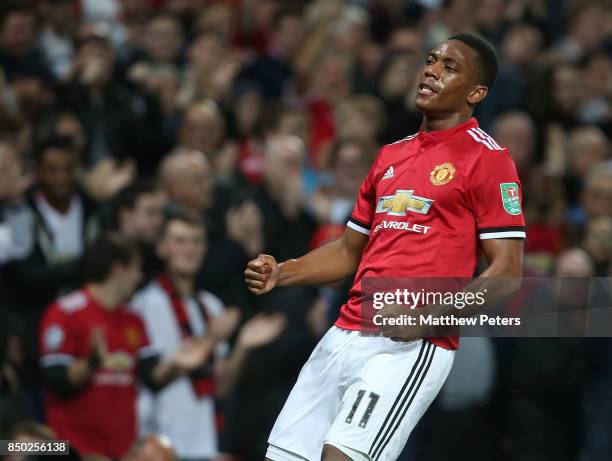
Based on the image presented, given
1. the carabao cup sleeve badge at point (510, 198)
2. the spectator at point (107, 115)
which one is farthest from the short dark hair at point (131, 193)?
the carabao cup sleeve badge at point (510, 198)

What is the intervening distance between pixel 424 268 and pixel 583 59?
8.40m

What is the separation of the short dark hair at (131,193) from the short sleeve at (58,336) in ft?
3.75

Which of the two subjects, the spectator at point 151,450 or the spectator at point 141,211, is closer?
the spectator at point 151,450

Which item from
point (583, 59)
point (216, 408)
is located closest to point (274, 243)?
point (216, 408)

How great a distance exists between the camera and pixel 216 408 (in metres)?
8.39

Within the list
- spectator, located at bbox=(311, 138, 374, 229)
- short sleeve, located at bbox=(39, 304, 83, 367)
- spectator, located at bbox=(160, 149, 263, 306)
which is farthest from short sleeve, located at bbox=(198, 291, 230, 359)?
spectator, located at bbox=(311, 138, 374, 229)

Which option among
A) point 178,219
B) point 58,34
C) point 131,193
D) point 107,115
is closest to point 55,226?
point 131,193

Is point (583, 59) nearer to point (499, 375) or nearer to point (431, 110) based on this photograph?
point (499, 375)

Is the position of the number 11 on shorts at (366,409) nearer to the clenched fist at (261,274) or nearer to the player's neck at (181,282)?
the clenched fist at (261,274)

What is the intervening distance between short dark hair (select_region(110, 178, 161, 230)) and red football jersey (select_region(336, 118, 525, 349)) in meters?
3.85

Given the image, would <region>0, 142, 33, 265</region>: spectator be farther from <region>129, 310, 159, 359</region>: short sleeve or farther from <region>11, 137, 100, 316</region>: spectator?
<region>129, 310, 159, 359</region>: short sleeve

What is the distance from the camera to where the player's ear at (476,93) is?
498cm

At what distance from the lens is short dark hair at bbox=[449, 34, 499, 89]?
4.97 meters

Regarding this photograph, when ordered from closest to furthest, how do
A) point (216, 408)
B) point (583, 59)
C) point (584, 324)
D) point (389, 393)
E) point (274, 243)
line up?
point (389, 393) < point (584, 324) < point (216, 408) < point (274, 243) < point (583, 59)
